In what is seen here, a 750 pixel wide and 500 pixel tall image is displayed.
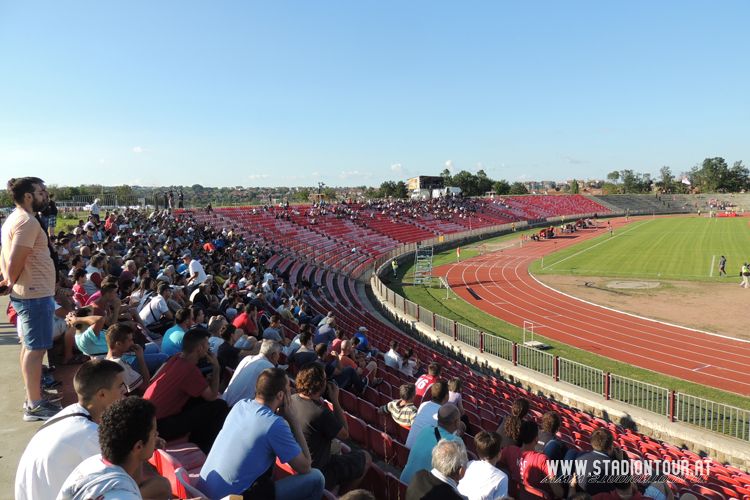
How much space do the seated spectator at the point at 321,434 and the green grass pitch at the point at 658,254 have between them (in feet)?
121

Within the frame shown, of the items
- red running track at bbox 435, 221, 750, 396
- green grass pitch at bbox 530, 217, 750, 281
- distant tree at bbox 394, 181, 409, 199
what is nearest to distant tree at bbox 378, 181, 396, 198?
distant tree at bbox 394, 181, 409, 199

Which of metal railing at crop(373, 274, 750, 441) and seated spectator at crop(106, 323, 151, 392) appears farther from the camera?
metal railing at crop(373, 274, 750, 441)

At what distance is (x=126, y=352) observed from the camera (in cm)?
589

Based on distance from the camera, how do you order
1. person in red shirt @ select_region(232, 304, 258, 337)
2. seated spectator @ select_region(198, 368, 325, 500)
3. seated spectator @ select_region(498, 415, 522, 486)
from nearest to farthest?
seated spectator @ select_region(198, 368, 325, 500)
seated spectator @ select_region(498, 415, 522, 486)
person in red shirt @ select_region(232, 304, 258, 337)

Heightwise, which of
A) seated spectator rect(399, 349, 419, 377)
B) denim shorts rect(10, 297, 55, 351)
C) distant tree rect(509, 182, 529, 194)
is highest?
distant tree rect(509, 182, 529, 194)

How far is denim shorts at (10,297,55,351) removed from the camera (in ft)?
18.0

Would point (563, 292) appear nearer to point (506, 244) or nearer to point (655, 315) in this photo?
point (655, 315)

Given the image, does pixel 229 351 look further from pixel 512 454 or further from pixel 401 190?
pixel 401 190

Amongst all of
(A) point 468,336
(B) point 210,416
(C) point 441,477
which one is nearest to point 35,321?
(B) point 210,416

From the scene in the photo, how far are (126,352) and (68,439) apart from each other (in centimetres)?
266

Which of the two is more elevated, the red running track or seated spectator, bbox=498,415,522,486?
seated spectator, bbox=498,415,522,486

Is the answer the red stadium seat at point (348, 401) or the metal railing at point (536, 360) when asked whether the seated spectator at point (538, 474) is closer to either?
the red stadium seat at point (348, 401)

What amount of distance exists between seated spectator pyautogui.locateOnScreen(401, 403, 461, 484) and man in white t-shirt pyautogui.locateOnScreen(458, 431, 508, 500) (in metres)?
0.33

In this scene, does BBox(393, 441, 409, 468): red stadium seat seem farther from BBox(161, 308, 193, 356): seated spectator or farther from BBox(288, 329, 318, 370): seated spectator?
BBox(161, 308, 193, 356): seated spectator
